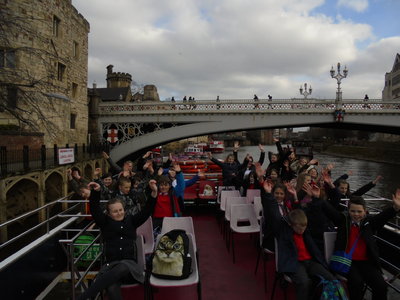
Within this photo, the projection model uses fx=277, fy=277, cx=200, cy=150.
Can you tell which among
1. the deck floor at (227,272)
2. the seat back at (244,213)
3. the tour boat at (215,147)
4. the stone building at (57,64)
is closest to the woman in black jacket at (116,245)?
the deck floor at (227,272)

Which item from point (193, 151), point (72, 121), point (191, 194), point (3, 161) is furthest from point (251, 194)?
point (193, 151)

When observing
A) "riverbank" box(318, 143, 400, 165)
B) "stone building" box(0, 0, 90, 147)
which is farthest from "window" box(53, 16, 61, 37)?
"riverbank" box(318, 143, 400, 165)

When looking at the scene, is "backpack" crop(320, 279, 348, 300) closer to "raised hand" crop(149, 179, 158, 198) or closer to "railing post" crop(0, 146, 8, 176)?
"raised hand" crop(149, 179, 158, 198)

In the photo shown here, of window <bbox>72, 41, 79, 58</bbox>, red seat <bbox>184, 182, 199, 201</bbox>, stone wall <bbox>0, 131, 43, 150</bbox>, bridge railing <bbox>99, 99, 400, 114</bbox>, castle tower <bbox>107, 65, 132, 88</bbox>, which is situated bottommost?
red seat <bbox>184, 182, 199, 201</bbox>

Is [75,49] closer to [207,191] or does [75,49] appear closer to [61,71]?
[61,71]

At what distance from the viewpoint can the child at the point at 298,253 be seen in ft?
9.93

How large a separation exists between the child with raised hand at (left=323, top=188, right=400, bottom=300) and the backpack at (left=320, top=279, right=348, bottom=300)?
0.41m

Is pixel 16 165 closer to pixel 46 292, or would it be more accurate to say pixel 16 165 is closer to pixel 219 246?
pixel 46 292

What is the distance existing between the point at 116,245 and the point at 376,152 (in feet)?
172

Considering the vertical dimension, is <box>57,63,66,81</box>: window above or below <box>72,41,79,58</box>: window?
below

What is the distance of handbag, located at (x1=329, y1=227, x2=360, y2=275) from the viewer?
3129 mm

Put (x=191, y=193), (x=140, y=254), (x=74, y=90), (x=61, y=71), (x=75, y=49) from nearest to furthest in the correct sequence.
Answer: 1. (x=140, y=254)
2. (x=191, y=193)
3. (x=61, y=71)
4. (x=74, y=90)
5. (x=75, y=49)

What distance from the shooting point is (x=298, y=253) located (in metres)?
3.27

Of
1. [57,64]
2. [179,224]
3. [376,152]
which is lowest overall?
[376,152]
